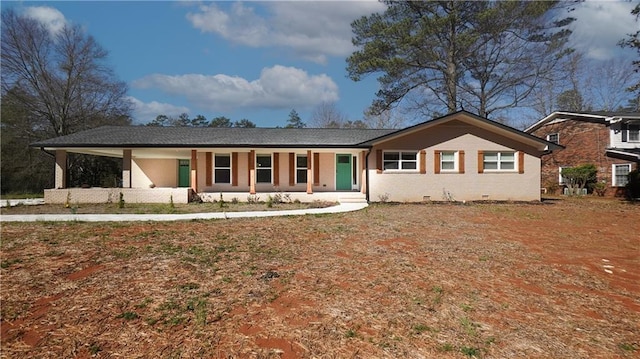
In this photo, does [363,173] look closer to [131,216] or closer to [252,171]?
[252,171]

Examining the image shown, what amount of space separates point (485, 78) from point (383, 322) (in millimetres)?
26010

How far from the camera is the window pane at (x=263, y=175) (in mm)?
17031

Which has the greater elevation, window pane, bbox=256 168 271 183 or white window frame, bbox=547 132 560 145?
white window frame, bbox=547 132 560 145

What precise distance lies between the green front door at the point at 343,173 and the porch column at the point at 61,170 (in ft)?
43.5

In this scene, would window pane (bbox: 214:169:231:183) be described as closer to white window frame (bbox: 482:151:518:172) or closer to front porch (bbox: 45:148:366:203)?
front porch (bbox: 45:148:366:203)

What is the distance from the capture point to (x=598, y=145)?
21.1 metres

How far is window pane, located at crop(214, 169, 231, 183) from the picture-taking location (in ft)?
55.8

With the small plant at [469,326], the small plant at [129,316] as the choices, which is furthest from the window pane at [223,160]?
the small plant at [469,326]

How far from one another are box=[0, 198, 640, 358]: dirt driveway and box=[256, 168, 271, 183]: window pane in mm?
8944

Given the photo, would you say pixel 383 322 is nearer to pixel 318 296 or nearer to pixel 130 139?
pixel 318 296

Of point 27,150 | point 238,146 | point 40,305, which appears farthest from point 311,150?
point 27,150

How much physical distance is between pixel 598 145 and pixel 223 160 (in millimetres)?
23938

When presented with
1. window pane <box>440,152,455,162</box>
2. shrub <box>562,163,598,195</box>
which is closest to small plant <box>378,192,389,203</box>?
window pane <box>440,152,455,162</box>

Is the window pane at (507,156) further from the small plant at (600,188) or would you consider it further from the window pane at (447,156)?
the small plant at (600,188)
